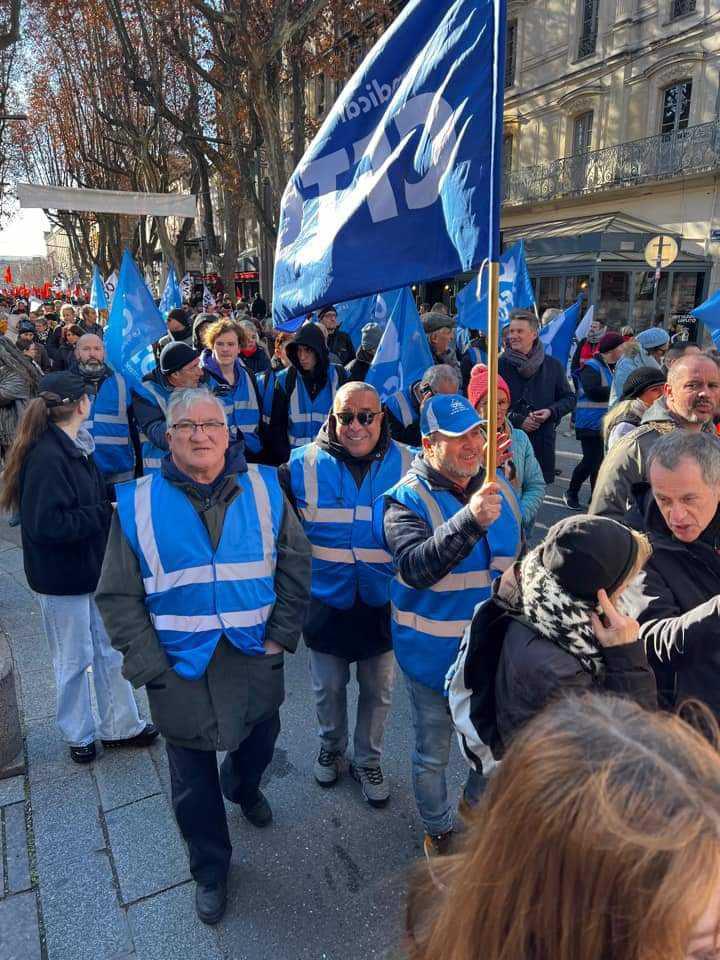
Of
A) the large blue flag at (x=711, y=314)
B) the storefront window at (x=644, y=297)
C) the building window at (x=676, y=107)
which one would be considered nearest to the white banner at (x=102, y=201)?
the large blue flag at (x=711, y=314)

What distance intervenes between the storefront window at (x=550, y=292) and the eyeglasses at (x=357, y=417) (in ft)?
63.2

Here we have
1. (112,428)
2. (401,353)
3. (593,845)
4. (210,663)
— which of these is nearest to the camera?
(593,845)

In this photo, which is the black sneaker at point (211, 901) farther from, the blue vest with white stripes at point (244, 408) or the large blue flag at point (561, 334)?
the large blue flag at point (561, 334)

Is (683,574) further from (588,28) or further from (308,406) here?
(588,28)

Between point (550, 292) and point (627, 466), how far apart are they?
20048 mm

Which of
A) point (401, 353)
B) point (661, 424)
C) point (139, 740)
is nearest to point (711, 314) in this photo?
point (401, 353)

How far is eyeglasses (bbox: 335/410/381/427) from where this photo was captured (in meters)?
2.80

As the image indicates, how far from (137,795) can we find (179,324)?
6.60m

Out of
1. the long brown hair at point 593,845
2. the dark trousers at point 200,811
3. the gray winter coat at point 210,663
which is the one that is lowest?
the dark trousers at point 200,811

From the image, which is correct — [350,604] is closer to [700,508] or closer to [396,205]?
[700,508]

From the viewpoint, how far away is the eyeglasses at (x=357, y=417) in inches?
110

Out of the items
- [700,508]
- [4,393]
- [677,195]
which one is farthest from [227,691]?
[677,195]

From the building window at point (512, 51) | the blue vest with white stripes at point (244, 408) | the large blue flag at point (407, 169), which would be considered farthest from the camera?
the building window at point (512, 51)

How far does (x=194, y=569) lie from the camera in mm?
2238
